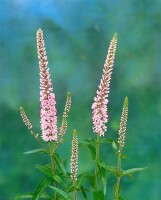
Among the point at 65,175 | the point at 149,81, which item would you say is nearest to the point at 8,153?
the point at 65,175

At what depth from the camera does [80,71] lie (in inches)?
86.1

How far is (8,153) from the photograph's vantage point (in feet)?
7.20

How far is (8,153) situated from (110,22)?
75 cm

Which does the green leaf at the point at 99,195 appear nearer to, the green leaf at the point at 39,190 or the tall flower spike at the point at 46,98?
the green leaf at the point at 39,190

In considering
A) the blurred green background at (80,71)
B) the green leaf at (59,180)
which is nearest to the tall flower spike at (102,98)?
the green leaf at (59,180)

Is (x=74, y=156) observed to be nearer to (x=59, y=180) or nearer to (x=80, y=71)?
(x=59, y=180)

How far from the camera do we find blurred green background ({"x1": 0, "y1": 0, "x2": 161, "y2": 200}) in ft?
7.02

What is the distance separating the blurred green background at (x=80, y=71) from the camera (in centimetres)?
214

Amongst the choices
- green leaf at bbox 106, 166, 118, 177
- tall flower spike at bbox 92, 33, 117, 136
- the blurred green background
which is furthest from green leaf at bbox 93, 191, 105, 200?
the blurred green background

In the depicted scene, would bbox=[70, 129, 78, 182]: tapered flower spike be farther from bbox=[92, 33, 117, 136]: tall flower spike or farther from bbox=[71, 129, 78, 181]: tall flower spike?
bbox=[92, 33, 117, 136]: tall flower spike

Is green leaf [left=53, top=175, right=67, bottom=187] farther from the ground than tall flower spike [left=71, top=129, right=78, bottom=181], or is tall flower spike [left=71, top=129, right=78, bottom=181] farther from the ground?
tall flower spike [left=71, top=129, right=78, bottom=181]

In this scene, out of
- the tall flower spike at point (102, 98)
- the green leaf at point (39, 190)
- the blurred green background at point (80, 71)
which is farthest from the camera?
the blurred green background at point (80, 71)

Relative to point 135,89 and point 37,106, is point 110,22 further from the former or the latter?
point 37,106

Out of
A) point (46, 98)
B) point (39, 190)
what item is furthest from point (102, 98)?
point (39, 190)
